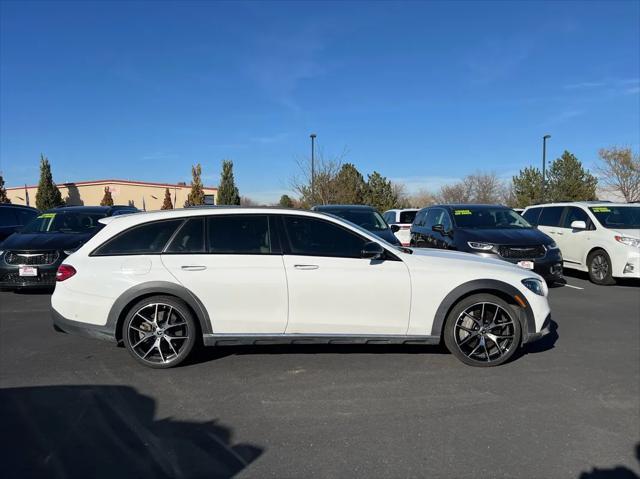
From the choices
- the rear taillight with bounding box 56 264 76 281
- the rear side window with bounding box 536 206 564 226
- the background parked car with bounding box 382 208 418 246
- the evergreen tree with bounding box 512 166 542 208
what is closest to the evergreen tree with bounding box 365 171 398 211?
the evergreen tree with bounding box 512 166 542 208

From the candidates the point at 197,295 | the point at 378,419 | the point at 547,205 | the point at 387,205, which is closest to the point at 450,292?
the point at 378,419

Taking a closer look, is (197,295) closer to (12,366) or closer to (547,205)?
(12,366)

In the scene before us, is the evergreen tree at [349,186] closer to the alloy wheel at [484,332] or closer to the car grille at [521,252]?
the car grille at [521,252]

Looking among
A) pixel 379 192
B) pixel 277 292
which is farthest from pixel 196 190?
pixel 277 292

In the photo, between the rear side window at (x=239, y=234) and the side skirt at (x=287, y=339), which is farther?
the rear side window at (x=239, y=234)

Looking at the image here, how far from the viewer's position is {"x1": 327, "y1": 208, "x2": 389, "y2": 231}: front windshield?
9797 mm

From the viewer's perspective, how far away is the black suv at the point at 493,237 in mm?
8141

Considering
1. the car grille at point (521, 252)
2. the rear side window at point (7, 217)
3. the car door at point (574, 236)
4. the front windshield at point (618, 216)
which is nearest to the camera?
the car grille at point (521, 252)

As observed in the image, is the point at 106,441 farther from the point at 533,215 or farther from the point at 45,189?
the point at 45,189

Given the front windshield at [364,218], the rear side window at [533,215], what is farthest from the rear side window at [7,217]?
the rear side window at [533,215]

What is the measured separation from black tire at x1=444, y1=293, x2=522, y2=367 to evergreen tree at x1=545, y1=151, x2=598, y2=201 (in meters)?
35.1

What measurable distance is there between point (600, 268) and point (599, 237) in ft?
2.17

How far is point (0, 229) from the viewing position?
10.7m

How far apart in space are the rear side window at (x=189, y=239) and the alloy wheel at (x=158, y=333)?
1.87ft
